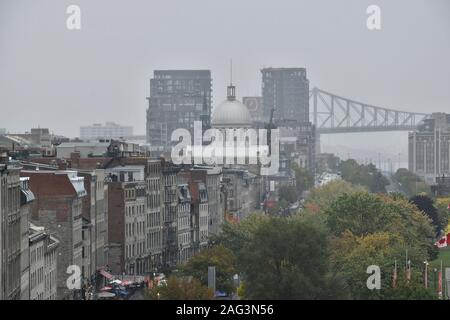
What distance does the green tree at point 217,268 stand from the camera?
73.0 m

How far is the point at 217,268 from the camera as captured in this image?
244ft

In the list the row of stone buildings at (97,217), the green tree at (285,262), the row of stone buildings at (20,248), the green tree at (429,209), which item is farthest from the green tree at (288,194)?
the green tree at (285,262)

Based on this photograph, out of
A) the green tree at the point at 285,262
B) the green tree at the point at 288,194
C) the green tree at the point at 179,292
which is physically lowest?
the green tree at the point at 288,194

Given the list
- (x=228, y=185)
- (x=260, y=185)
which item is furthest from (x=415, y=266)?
(x=260, y=185)

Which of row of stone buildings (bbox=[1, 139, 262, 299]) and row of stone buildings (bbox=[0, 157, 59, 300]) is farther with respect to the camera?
row of stone buildings (bbox=[1, 139, 262, 299])

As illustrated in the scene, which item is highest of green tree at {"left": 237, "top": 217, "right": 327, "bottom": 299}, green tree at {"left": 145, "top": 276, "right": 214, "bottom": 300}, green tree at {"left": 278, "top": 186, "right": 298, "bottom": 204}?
green tree at {"left": 237, "top": 217, "right": 327, "bottom": 299}

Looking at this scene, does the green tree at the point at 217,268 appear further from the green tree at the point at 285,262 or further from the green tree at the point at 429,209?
the green tree at the point at 429,209

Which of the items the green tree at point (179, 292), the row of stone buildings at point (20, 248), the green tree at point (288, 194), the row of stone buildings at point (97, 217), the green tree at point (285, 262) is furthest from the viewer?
the green tree at point (288, 194)

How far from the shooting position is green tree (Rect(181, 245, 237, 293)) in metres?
73.0

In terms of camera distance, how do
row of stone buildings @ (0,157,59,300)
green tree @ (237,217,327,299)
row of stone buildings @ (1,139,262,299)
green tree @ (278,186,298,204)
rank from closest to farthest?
1. row of stone buildings @ (0,157,59,300)
2. green tree @ (237,217,327,299)
3. row of stone buildings @ (1,139,262,299)
4. green tree @ (278,186,298,204)

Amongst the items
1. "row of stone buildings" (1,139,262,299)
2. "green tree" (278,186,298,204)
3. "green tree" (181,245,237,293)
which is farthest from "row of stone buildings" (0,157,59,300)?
"green tree" (278,186,298,204)

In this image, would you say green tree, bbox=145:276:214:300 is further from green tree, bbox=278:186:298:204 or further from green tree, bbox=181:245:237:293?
green tree, bbox=278:186:298:204

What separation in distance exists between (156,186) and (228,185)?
126ft
